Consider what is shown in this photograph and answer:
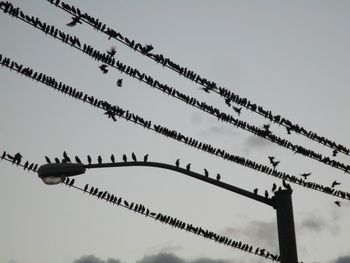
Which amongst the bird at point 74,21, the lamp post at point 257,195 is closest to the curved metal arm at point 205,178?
the lamp post at point 257,195

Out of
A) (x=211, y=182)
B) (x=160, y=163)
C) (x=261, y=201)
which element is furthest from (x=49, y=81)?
(x=261, y=201)

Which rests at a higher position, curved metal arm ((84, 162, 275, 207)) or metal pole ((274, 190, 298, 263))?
curved metal arm ((84, 162, 275, 207))

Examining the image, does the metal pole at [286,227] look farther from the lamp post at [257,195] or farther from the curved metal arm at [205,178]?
the curved metal arm at [205,178]

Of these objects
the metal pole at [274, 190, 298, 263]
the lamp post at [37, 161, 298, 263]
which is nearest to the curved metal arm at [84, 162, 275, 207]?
the lamp post at [37, 161, 298, 263]

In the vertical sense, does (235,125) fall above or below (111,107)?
above

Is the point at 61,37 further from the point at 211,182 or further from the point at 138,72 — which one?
the point at 211,182

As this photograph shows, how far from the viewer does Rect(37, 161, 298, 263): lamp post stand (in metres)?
6.50

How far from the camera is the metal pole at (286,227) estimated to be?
6.42 m

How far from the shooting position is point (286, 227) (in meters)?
6.65

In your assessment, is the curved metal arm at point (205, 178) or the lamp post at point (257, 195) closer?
the lamp post at point (257, 195)

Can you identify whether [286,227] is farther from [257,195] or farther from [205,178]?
[205,178]

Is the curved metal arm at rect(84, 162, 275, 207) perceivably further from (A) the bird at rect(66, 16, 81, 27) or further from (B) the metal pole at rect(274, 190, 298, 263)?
(A) the bird at rect(66, 16, 81, 27)

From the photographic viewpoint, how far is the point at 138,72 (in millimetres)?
10508

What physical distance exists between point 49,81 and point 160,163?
138 inches
